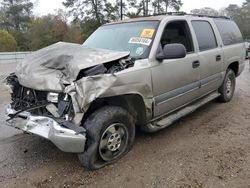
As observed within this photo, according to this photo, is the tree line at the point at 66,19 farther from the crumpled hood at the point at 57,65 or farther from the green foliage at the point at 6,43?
the crumpled hood at the point at 57,65

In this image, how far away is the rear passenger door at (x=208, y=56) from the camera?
16.9ft

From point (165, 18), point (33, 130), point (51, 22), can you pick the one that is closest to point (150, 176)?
point (33, 130)

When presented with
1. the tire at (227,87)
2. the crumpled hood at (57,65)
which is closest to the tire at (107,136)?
the crumpled hood at (57,65)

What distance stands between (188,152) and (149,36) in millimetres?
1779

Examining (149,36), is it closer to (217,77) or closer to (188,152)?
(188,152)

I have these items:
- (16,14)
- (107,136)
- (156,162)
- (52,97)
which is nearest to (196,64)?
(156,162)

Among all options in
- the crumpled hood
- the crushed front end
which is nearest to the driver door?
the crumpled hood

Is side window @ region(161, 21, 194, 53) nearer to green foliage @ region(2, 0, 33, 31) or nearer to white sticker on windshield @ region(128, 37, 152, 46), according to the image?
white sticker on windshield @ region(128, 37, 152, 46)

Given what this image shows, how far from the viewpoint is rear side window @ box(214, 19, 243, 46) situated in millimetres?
6145

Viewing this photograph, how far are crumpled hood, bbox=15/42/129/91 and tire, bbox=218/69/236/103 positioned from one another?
11.1ft

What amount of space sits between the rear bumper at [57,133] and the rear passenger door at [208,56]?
111 inches

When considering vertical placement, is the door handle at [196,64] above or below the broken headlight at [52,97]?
above

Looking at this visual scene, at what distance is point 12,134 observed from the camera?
16.2 feet

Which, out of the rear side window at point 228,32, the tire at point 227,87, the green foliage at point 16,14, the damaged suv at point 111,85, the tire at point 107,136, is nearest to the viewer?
the damaged suv at point 111,85
